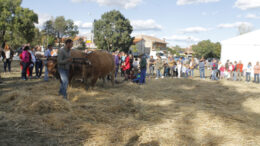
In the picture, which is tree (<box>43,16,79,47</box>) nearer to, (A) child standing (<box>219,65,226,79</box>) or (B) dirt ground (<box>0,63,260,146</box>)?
(A) child standing (<box>219,65,226,79</box>)

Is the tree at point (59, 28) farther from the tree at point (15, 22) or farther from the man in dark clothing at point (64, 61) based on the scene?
the man in dark clothing at point (64, 61)

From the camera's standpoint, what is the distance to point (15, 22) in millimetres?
38750

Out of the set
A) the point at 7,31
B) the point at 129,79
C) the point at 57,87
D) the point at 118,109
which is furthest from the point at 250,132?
the point at 7,31

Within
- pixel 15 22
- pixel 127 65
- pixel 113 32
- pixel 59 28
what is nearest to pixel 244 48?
pixel 127 65

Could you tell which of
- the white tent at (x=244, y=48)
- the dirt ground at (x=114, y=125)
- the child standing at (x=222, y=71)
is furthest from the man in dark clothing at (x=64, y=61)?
the white tent at (x=244, y=48)

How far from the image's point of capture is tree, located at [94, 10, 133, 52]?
56.8 m

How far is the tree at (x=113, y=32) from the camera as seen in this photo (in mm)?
56812

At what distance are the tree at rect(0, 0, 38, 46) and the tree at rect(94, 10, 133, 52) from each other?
19.8m

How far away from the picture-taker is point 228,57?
24781 millimetres

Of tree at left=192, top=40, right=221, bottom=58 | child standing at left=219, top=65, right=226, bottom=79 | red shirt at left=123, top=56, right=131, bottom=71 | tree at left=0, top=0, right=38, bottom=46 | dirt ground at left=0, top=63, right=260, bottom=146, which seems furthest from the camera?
tree at left=192, top=40, right=221, bottom=58

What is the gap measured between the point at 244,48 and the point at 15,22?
36.5m

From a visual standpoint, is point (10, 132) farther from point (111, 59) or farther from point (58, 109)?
point (111, 59)

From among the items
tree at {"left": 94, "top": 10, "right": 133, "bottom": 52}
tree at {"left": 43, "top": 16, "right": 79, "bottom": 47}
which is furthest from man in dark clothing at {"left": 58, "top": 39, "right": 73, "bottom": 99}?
tree at {"left": 43, "top": 16, "right": 79, "bottom": 47}

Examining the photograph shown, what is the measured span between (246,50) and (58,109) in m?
23.3
